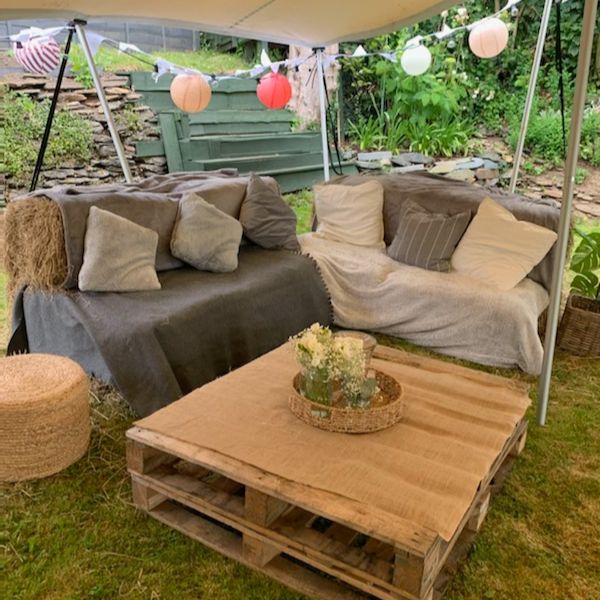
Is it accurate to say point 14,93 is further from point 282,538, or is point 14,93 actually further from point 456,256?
point 282,538

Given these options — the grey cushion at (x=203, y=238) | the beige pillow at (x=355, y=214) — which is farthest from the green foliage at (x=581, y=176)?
the grey cushion at (x=203, y=238)

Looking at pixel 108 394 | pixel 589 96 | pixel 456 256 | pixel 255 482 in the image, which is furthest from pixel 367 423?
pixel 589 96

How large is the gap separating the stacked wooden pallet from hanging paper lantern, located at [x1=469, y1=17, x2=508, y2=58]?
2.65 m

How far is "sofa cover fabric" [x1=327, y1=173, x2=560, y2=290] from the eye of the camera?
3.43 metres

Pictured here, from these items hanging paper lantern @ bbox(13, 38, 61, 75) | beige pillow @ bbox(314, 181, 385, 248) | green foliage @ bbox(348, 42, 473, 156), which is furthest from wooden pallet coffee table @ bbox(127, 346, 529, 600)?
green foliage @ bbox(348, 42, 473, 156)

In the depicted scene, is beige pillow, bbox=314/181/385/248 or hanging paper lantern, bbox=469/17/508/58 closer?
beige pillow, bbox=314/181/385/248

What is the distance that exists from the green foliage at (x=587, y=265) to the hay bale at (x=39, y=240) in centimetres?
285

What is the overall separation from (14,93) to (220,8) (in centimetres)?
312

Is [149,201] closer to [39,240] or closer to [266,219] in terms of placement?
[39,240]

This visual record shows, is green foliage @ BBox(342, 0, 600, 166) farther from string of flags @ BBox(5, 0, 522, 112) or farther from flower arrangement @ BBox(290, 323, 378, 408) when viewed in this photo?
flower arrangement @ BBox(290, 323, 378, 408)

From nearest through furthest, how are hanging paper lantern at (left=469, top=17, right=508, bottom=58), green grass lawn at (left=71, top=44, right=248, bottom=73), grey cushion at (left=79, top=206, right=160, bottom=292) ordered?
grey cushion at (left=79, top=206, right=160, bottom=292), hanging paper lantern at (left=469, top=17, right=508, bottom=58), green grass lawn at (left=71, top=44, right=248, bottom=73)

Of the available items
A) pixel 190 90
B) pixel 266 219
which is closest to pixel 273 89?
pixel 190 90

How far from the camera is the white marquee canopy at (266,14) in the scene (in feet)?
10.6

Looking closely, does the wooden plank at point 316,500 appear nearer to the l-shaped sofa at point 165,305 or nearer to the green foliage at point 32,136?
the l-shaped sofa at point 165,305
